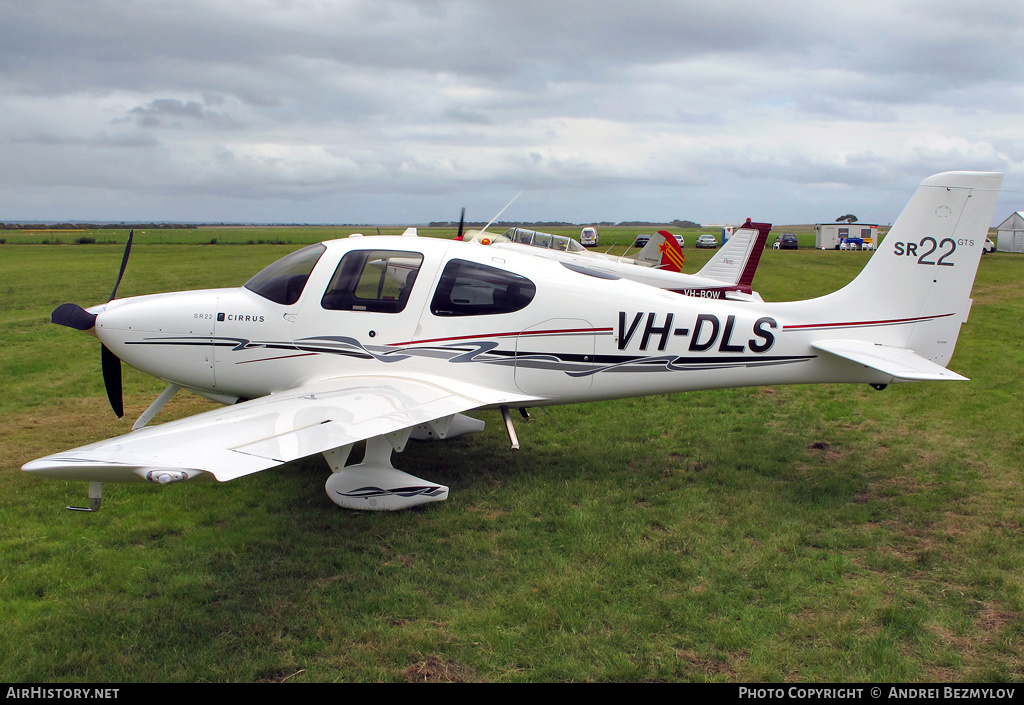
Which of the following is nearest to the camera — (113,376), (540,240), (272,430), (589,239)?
(272,430)

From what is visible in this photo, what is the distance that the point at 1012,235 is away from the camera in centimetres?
5009

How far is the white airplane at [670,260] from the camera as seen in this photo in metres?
14.4

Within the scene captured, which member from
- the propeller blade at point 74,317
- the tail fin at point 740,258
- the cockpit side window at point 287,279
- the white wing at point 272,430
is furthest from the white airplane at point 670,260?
the propeller blade at point 74,317

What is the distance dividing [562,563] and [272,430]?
88.2 inches

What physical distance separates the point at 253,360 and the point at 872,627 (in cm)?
536

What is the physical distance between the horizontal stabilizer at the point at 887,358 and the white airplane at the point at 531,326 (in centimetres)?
2

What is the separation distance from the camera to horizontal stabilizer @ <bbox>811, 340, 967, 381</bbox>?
5750 mm

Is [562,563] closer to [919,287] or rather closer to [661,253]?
[919,287]

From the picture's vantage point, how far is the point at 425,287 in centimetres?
631

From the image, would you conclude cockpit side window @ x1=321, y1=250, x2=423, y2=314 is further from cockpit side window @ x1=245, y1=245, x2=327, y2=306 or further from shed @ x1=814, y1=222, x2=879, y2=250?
shed @ x1=814, y1=222, x2=879, y2=250

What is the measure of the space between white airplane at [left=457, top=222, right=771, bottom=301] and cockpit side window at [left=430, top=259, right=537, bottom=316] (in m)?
4.59

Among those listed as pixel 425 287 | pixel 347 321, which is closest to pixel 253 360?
pixel 347 321

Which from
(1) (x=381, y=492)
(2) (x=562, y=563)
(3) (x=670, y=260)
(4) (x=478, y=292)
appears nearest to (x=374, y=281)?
(4) (x=478, y=292)

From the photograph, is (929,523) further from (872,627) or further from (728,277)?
(728,277)
